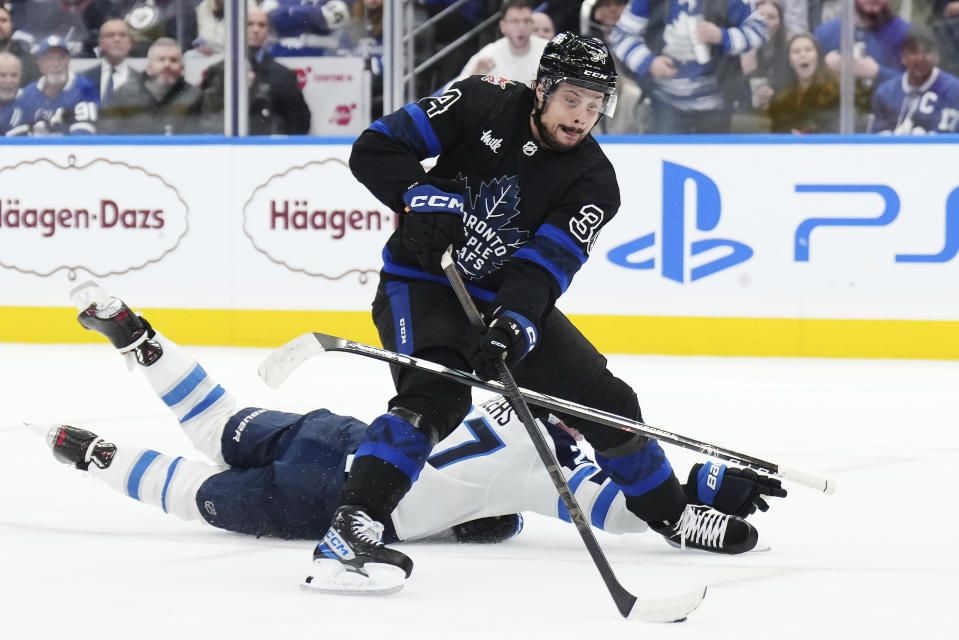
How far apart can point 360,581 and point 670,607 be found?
1.52 feet

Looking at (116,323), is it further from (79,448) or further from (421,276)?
(421,276)

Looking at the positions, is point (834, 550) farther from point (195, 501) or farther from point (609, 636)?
point (195, 501)

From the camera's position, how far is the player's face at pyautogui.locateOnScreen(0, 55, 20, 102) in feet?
24.3

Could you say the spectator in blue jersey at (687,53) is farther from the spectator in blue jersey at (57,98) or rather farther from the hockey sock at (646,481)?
the hockey sock at (646,481)

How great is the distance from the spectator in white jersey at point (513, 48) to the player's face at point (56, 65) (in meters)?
1.90

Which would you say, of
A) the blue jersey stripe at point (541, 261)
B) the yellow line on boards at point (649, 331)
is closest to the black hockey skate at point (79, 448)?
the blue jersey stripe at point (541, 261)

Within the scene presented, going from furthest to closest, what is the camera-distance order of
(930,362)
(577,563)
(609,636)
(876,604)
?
Result: 1. (930,362)
2. (577,563)
3. (876,604)
4. (609,636)

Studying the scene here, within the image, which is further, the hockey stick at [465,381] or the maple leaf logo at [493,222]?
the maple leaf logo at [493,222]

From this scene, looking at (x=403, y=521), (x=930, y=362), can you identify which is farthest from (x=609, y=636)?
(x=930, y=362)

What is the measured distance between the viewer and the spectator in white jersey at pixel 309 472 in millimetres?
2742

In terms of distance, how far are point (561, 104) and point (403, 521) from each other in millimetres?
763

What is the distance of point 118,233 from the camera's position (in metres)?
7.11

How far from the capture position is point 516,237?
9.28 ft

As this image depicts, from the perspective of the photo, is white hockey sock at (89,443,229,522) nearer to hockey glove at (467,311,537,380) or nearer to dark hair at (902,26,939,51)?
hockey glove at (467,311,537,380)
